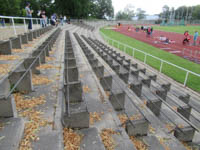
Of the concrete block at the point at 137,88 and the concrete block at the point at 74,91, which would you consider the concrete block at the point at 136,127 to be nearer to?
the concrete block at the point at 74,91

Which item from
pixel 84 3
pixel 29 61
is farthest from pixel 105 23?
pixel 29 61

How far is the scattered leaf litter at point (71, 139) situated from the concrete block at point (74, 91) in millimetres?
869

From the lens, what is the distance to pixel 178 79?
30.1 ft

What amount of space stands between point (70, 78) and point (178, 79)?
7.30m

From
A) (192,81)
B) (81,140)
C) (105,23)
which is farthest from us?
(105,23)

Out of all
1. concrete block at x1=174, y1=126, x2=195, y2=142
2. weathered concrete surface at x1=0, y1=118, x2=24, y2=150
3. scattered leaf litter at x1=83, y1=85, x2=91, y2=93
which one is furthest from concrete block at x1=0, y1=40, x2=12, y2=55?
concrete block at x1=174, y1=126, x2=195, y2=142

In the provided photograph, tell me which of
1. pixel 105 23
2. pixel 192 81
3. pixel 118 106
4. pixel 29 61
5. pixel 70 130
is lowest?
pixel 192 81

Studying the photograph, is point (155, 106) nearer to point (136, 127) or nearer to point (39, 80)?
point (136, 127)

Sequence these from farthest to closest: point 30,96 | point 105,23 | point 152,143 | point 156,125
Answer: point 105,23, point 156,125, point 30,96, point 152,143

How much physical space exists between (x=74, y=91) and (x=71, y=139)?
1142 millimetres

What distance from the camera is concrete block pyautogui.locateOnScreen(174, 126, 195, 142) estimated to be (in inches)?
148

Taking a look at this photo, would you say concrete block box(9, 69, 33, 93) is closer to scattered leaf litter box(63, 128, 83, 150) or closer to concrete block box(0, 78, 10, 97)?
concrete block box(0, 78, 10, 97)

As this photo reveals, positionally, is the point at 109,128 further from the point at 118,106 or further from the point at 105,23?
the point at 105,23

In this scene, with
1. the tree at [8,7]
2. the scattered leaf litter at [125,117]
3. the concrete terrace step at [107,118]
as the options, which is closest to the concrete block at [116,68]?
the concrete terrace step at [107,118]
